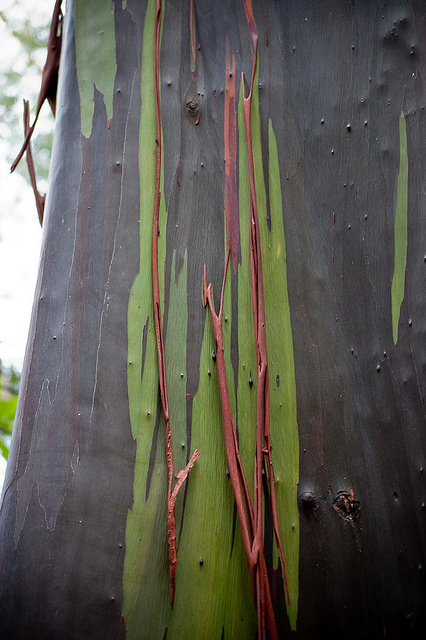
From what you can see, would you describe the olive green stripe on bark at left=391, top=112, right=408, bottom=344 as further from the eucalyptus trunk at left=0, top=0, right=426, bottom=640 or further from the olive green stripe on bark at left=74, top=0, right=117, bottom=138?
the olive green stripe on bark at left=74, top=0, right=117, bottom=138

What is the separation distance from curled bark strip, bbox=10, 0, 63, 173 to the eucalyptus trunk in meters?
0.08

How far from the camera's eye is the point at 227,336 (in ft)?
2.54

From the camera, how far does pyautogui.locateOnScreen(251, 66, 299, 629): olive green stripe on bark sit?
27.4 inches

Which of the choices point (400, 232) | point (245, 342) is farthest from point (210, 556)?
point (400, 232)

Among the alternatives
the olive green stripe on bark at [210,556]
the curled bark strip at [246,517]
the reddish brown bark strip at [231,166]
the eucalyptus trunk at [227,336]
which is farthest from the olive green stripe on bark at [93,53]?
the olive green stripe on bark at [210,556]

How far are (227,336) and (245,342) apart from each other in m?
0.03

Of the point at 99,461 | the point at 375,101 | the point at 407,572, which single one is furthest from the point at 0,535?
the point at 375,101

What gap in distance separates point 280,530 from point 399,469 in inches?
7.9

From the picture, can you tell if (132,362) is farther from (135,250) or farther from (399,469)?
(399,469)

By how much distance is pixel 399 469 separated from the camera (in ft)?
2.35

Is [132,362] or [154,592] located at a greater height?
[132,362]

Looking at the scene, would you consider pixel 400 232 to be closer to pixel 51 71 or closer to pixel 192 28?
pixel 192 28

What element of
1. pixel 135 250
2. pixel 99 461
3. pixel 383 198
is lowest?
pixel 99 461

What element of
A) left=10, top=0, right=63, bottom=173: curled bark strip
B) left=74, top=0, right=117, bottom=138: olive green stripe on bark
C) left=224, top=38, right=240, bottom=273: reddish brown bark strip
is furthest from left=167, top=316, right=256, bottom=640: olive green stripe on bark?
left=10, top=0, right=63, bottom=173: curled bark strip
